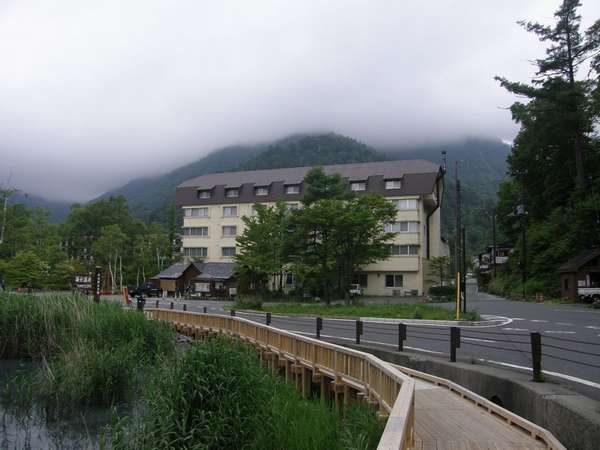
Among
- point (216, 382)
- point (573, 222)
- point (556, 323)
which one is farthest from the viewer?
point (573, 222)

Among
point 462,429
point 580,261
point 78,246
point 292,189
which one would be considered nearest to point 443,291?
point 580,261

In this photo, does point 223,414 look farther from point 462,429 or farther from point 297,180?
point 297,180

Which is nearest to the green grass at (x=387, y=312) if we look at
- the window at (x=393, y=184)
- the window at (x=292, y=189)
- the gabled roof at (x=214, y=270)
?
the gabled roof at (x=214, y=270)

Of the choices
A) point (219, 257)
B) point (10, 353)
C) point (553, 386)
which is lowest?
point (10, 353)

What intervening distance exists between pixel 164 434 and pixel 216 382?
1282mm

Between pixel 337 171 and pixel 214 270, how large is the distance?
17.5 m

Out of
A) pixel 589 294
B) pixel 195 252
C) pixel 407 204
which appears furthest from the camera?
pixel 195 252

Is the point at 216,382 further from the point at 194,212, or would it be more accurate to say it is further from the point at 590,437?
the point at 194,212

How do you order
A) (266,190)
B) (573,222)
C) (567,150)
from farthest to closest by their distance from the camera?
1. (266,190)
2. (567,150)
3. (573,222)

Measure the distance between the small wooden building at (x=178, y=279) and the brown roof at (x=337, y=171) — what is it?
10920 millimetres

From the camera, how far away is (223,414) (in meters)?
9.22

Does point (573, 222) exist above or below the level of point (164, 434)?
above

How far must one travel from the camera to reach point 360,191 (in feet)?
195

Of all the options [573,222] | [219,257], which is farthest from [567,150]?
[219,257]
